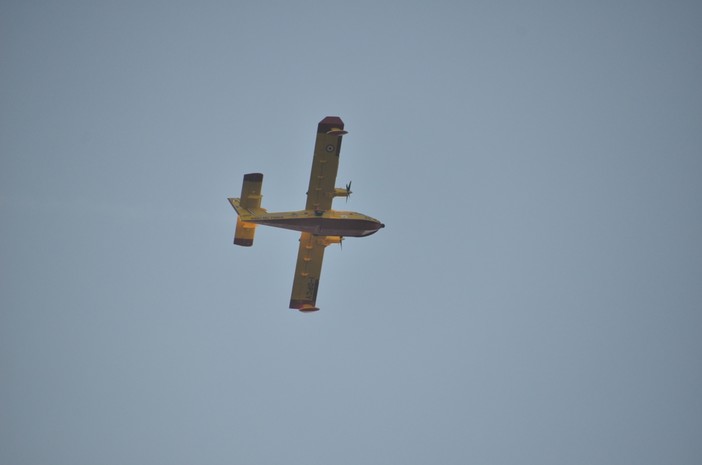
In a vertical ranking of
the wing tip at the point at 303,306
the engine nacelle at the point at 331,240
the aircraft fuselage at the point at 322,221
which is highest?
the aircraft fuselage at the point at 322,221

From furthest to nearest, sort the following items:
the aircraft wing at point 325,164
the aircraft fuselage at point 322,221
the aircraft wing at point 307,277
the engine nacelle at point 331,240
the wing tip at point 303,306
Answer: the wing tip at point 303,306 → the aircraft wing at point 307,277 → the engine nacelle at point 331,240 → the aircraft fuselage at point 322,221 → the aircraft wing at point 325,164

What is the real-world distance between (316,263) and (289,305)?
165 inches

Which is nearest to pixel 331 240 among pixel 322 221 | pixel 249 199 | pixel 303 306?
pixel 322 221

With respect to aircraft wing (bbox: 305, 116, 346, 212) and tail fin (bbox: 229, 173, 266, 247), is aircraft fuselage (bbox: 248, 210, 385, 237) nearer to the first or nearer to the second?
aircraft wing (bbox: 305, 116, 346, 212)

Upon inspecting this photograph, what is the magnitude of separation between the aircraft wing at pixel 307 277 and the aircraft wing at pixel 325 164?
5243mm

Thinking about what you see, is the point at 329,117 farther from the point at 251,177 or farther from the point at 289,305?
the point at 289,305

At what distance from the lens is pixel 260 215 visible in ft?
175

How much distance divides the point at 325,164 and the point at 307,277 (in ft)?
34.0

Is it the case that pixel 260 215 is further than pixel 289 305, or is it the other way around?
pixel 289 305

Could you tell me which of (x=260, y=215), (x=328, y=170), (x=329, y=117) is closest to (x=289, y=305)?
(x=260, y=215)

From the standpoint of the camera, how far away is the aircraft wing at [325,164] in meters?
51.9

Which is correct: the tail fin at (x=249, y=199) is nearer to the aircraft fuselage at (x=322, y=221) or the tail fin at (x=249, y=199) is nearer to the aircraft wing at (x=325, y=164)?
the aircraft fuselage at (x=322, y=221)

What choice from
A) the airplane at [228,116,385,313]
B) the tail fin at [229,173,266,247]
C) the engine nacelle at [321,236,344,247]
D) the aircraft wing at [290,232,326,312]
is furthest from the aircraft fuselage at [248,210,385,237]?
the aircraft wing at [290,232,326,312]

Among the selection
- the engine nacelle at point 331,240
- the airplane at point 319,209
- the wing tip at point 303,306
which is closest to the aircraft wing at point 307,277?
the wing tip at point 303,306
